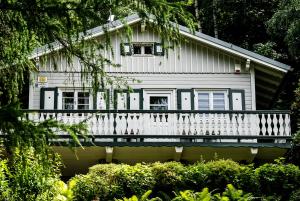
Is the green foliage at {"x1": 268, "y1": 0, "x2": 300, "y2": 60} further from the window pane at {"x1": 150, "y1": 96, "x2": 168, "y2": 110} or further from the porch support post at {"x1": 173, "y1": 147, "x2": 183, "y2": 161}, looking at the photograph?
the porch support post at {"x1": 173, "y1": 147, "x2": 183, "y2": 161}

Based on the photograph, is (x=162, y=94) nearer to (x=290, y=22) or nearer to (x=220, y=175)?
(x=290, y=22)

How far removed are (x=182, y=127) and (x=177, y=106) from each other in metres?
1.44

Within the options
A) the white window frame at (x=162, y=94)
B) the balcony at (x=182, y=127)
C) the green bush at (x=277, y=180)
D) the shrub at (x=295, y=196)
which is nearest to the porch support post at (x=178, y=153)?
the balcony at (x=182, y=127)

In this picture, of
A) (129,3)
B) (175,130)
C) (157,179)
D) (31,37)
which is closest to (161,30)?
(129,3)

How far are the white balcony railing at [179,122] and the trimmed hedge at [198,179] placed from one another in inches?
172

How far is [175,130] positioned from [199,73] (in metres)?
2.84

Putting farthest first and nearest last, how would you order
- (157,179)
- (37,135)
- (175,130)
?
(175,130), (157,179), (37,135)

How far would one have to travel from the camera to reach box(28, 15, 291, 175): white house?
64.3ft

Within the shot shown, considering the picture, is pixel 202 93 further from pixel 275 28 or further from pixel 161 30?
pixel 161 30

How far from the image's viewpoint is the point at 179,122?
65.0ft

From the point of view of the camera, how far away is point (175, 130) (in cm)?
1972

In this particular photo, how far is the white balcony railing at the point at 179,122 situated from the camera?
19641 mm

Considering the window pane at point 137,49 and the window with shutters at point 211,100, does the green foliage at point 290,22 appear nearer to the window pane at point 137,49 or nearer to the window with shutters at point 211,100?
the window with shutters at point 211,100

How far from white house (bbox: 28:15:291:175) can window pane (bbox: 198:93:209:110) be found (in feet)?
0.11
